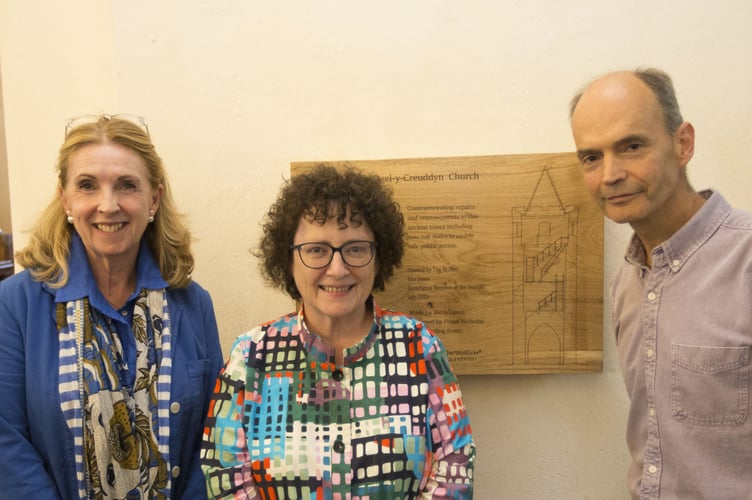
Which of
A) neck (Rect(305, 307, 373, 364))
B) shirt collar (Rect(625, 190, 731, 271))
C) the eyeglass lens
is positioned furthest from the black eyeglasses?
shirt collar (Rect(625, 190, 731, 271))

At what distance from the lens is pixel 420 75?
193cm

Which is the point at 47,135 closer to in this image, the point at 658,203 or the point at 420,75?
Answer: the point at 420,75

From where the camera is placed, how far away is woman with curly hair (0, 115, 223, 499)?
1.47 metres

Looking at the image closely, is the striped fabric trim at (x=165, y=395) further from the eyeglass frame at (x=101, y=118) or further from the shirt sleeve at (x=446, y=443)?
the shirt sleeve at (x=446, y=443)

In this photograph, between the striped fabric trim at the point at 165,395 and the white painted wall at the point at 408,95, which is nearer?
the striped fabric trim at the point at 165,395

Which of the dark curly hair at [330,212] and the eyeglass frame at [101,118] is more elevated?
the eyeglass frame at [101,118]

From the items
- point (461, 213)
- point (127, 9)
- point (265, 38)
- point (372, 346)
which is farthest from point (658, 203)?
point (127, 9)

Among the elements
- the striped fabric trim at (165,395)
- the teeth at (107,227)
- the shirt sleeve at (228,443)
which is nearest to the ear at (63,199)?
the teeth at (107,227)

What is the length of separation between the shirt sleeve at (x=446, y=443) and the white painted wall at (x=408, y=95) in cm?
59

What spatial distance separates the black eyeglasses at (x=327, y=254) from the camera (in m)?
1.44

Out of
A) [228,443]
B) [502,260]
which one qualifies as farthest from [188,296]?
[502,260]

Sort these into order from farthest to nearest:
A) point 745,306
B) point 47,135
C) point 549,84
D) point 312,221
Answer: point 47,135 → point 549,84 → point 312,221 → point 745,306

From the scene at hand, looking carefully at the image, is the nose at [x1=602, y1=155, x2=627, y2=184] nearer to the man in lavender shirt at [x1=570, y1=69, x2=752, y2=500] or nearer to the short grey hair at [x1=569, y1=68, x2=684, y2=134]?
the man in lavender shirt at [x1=570, y1=69, x2=752, y2=500]

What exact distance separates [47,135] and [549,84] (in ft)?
6.44
